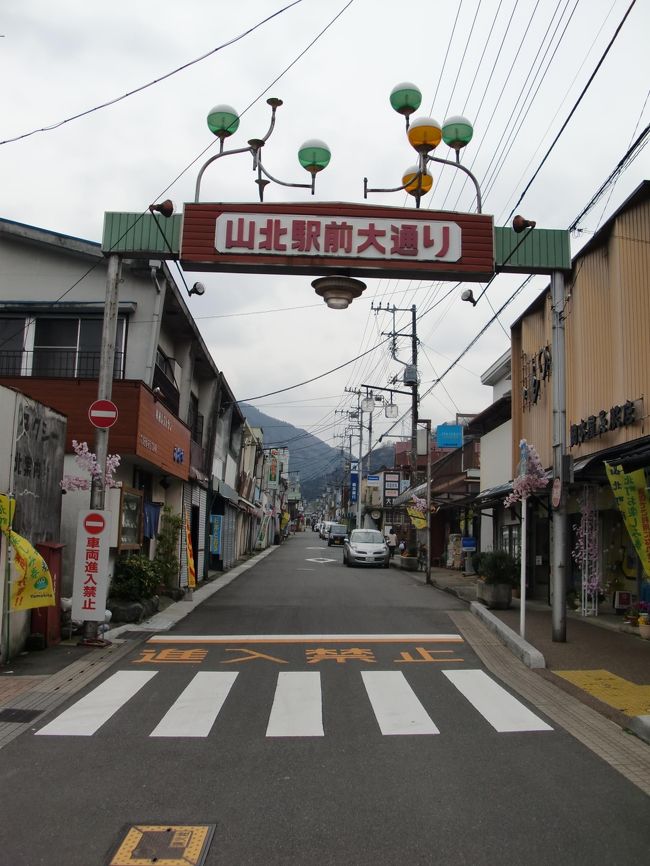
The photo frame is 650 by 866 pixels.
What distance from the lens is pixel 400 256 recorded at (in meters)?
12.5

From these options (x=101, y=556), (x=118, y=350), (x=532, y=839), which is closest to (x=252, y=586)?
(x=118, y=350)

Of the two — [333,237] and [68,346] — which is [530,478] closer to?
[333,237]

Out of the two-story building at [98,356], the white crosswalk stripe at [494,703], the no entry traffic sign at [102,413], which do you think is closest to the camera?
the white crosswalk stripe at [494,703]

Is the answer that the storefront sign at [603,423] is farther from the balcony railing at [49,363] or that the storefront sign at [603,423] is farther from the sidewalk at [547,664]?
the balcony railing at [49,363]

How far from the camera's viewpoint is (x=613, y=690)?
29.7ft

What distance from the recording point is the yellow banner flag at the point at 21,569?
975 centimetres

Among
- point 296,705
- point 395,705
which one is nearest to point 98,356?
point 296,705

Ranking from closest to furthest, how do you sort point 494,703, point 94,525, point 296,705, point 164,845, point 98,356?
point 164,845 → point 296,705 → point 494,703 → point 94,525 → point 98,356

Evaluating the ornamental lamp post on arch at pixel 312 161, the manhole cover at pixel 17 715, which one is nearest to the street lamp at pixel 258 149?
the ornamental lamp post on arch at pixel 312 161

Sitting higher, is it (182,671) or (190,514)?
(190,514)

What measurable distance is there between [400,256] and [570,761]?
27.5 ft

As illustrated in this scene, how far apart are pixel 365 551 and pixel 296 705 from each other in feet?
85.5

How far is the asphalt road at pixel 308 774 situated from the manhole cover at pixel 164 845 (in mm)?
14

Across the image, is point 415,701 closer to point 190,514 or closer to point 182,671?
point 182,671
